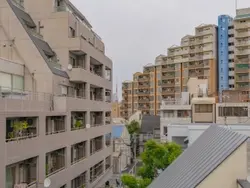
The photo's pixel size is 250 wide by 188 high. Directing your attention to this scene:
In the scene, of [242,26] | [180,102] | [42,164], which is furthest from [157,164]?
[242,26]

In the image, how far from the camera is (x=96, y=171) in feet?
98.0

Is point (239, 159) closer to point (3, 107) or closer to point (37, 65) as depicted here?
point (3, 107)

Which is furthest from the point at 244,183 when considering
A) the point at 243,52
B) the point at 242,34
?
the point at 242,34

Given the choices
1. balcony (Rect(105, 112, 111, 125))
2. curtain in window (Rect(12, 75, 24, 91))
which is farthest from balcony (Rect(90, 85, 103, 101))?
curtain in window (Rect(12, 75, 24, 91))

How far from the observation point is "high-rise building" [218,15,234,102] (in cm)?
6681

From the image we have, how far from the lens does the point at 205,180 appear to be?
6.71 meters

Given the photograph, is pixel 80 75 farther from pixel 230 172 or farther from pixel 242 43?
pixel 242 43

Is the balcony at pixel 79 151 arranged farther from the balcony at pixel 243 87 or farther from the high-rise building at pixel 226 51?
the high-rise building at pixel 226 51

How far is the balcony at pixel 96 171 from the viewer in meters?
27.8

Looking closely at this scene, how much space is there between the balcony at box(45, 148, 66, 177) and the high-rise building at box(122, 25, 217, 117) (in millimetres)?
45996

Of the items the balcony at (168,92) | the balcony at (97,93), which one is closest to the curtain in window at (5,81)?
the balcony at (97,93)

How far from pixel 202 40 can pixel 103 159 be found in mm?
44465

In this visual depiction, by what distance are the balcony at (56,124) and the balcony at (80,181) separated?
422 centimetres

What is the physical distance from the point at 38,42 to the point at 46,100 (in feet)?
15.6
